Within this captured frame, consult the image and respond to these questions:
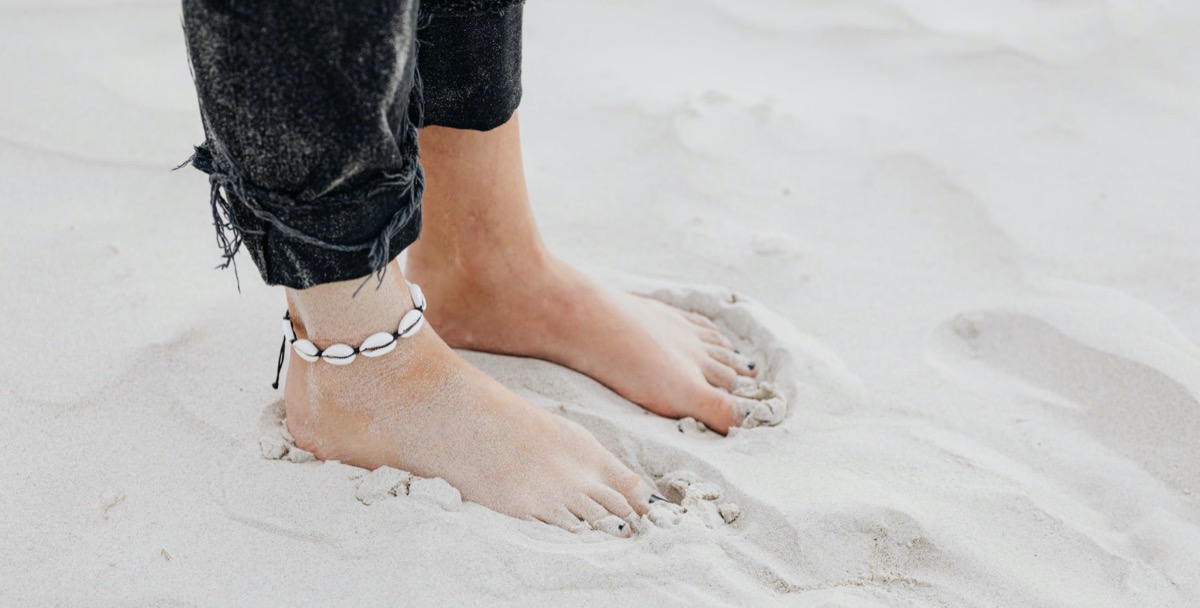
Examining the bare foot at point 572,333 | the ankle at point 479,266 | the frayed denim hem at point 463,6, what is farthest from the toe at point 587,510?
the frayed denim hem at point 463,6

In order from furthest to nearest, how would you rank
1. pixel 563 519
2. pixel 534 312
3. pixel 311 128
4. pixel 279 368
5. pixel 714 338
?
pixel 714 338
pixel 534 312
pixel 279 368
pixel 563 519
pixel 311 128

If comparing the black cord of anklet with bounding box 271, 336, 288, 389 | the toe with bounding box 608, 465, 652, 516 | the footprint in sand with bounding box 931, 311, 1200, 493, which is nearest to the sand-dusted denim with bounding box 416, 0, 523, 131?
the black cord of anklet with bounding box 271, 336, 288, 389

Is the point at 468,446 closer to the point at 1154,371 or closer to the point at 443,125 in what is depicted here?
the point at 443,125

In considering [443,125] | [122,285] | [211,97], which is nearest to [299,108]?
[211,97]

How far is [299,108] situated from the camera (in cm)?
79

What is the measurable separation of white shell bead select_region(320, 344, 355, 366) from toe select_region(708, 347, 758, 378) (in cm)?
57

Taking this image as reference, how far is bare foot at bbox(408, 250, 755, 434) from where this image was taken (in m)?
1.37

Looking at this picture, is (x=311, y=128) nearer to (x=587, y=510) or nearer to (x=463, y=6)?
(x=463, y=6)

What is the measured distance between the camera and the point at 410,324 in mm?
1084

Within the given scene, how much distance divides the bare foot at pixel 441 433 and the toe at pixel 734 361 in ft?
1.04

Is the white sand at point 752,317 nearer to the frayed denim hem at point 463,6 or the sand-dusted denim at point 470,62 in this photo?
the sand-dusted denim at point 470,62

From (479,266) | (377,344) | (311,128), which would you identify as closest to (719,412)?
(479,266)

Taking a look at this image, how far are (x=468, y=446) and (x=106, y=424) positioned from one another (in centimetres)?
44

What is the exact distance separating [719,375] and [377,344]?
0.54 meters
